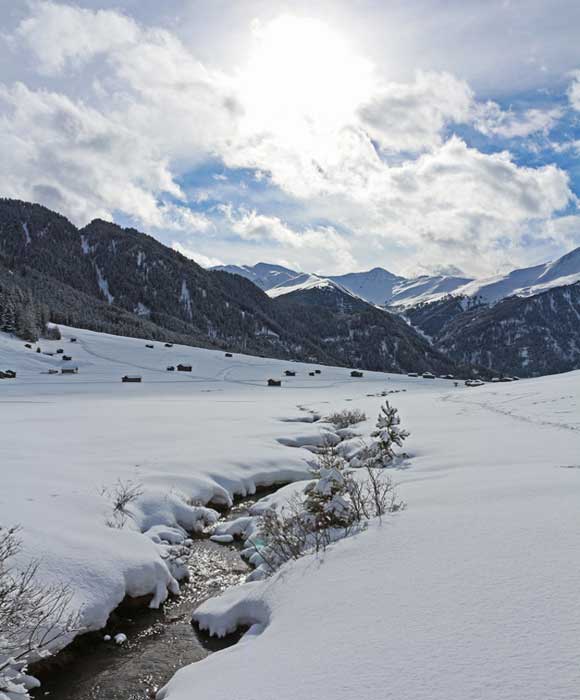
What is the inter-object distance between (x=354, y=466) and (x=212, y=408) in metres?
19.1

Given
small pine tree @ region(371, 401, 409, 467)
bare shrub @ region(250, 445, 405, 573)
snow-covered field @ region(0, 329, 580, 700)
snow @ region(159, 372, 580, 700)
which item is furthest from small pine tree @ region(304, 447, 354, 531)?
small pine tree @ region(371, 401, 409, 467)

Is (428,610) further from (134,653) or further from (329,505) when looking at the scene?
(134,653)

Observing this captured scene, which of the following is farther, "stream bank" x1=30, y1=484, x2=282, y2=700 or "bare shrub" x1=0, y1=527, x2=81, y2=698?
"stream bank" x1=30, y1=484, x2=282, y2=700

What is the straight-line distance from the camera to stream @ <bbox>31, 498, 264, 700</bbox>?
22.6 ft

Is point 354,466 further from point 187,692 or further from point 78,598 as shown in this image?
point 187,692

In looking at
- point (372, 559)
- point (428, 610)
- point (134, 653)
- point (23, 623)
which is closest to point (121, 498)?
point (134, 653)

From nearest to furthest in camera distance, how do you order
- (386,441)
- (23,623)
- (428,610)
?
(428,610)
(23,623)
(386,441)

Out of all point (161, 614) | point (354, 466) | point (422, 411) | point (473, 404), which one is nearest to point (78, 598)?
point (161, 614)

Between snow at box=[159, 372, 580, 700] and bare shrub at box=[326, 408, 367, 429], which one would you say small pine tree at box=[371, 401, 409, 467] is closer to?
snow at box=[159, 372, 580, 700]

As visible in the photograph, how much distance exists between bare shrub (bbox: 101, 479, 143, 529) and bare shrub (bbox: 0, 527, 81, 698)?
2.67 m

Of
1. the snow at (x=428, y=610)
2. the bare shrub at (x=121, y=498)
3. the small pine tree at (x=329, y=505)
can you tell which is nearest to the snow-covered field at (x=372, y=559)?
the snow at (x=428, y=610)

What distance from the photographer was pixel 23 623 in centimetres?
642

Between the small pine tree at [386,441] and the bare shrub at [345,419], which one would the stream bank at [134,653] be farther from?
the bare shrub at [345,419]

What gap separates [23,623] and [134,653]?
2179 mm
